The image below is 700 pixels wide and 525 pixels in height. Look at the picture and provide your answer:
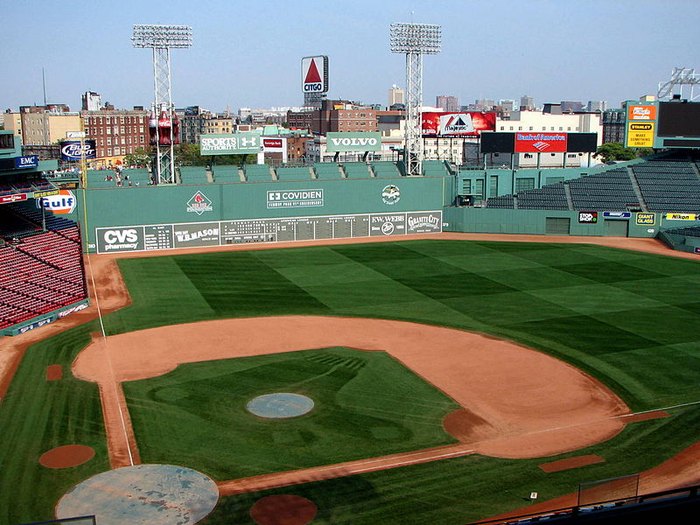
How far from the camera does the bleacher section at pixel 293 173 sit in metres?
62.5

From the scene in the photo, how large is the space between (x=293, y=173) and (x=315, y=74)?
14.4 metres

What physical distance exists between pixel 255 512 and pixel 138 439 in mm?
6292

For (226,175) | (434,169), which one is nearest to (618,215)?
(434,169)

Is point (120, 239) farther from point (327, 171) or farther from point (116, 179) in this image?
point (327, 171)

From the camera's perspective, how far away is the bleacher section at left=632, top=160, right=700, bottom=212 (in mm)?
64500

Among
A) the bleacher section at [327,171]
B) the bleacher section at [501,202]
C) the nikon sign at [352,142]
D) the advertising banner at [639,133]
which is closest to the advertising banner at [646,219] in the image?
the advertising banner at [639,133]

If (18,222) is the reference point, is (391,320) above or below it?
below

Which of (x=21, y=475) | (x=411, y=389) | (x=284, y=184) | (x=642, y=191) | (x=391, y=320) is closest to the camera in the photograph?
(x=21, y=475)

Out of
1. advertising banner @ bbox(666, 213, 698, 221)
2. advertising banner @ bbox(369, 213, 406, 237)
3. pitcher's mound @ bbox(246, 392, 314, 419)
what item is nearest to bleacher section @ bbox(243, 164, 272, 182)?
advertising banner @ bbox(369, 213, 406, 237)

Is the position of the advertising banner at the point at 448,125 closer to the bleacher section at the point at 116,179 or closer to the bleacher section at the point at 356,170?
the bleacher section at the point at 356,170

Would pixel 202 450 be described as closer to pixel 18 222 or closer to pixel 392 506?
pixel 392 506

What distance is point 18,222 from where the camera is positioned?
152 feet

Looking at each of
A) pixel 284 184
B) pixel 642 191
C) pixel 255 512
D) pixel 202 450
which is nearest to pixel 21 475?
pixel 202 450

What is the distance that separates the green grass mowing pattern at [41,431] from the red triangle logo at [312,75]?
45956 millimetres
